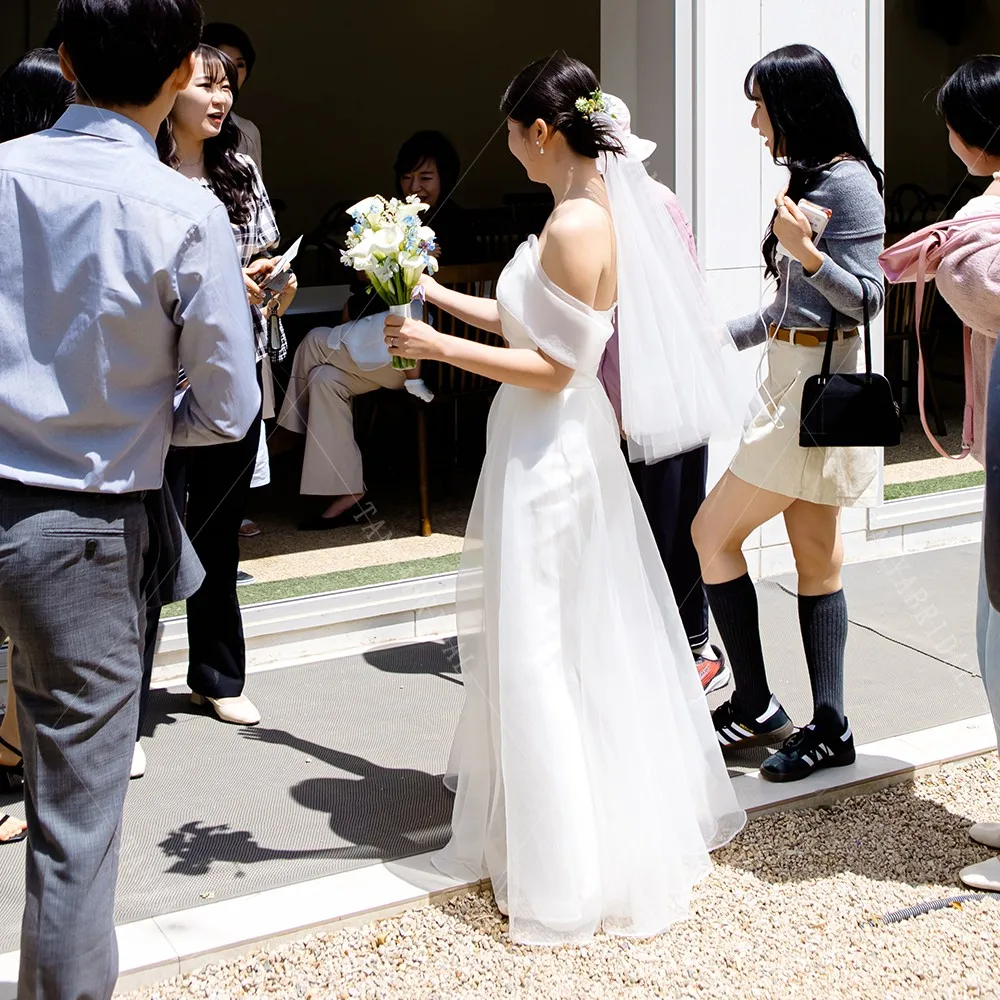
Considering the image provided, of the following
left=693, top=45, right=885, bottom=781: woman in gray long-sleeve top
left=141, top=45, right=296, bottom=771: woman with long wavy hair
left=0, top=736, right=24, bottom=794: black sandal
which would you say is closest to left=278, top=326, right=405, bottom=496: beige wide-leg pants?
left=141, top=45, right=296, bottom=771: woman with long wavy hair

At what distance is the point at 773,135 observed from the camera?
3.36m

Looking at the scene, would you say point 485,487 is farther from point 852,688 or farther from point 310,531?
point 310,531

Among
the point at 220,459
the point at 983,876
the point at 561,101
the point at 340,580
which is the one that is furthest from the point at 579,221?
the point at 340,580

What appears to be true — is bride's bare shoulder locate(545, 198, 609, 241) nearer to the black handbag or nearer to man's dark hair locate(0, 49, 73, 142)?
the black handbag

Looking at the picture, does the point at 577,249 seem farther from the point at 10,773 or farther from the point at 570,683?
the point at 10,773

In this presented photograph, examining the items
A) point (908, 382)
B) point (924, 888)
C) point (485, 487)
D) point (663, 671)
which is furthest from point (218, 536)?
point (908, 382)

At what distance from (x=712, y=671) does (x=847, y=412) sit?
1283 millimetres

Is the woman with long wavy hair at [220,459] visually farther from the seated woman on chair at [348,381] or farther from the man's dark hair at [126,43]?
the seated woman on chair at [348,381]

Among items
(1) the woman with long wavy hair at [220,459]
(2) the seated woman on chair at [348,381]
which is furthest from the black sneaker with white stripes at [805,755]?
(2) the seated woman on chair at [348,381]

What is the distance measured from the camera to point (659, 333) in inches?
125

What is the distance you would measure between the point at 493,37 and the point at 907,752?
9399 millimetres

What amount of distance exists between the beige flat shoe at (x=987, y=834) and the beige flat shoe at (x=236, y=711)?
2050 millimetres

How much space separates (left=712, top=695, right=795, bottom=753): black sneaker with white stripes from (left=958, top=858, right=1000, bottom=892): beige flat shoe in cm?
72

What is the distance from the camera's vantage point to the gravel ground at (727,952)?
2754mm
